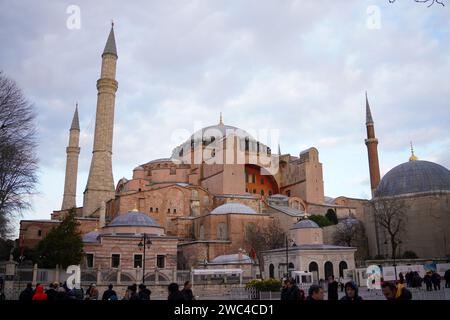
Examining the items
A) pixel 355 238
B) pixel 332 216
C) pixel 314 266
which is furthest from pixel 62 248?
pixel 332 216

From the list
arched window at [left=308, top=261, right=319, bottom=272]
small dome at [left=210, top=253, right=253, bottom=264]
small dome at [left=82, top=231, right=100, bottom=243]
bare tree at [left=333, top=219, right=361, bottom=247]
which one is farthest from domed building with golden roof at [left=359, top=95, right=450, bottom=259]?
small dome at [left=82, top=231, right=100, bottom=243]

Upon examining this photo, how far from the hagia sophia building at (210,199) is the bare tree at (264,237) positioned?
0.42 meters

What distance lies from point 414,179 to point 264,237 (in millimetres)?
11608

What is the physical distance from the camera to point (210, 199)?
1599 inches

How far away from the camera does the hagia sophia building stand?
2797 cm

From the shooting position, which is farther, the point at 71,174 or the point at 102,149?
the point at 71,174

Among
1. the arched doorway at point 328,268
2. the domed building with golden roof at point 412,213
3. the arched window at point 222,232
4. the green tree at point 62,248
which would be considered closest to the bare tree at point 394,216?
the domed building with golden roof at point 412,213

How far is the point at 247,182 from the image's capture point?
47500mm

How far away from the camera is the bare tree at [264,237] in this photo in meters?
32.8

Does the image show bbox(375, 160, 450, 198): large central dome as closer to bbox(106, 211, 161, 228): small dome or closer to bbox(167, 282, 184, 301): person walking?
bbox(106, 211, 161, 228): small dome

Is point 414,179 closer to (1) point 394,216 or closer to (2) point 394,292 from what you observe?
(1) point 394,216

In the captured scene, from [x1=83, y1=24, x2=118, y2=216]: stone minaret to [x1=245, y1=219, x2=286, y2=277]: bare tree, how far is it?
13.3m

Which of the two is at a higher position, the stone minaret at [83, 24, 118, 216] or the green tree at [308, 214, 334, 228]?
the stone minaret at [83, 24, 118, 216]

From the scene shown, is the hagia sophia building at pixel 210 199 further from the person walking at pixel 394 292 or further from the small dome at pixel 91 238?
the person walking at pixel 394 292
